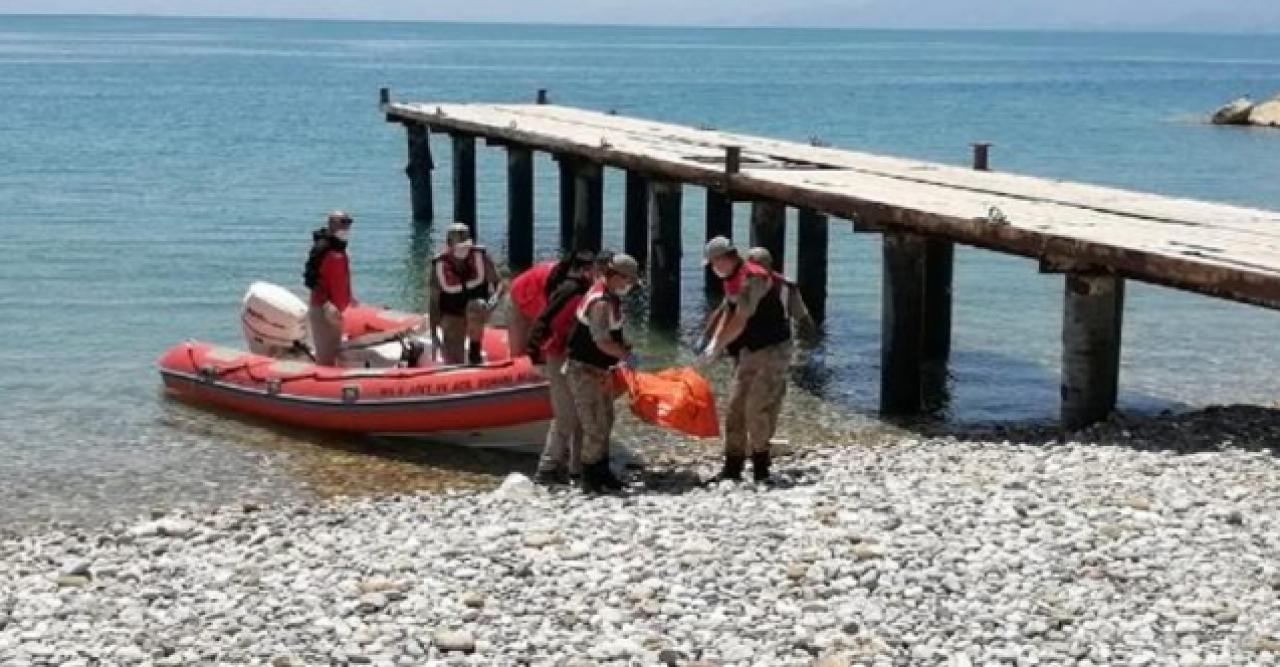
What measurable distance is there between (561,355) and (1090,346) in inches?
161

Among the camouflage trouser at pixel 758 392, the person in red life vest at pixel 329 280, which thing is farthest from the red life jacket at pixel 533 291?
the person in red life vest at pixel 329 280

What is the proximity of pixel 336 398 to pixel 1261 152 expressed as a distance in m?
43.8

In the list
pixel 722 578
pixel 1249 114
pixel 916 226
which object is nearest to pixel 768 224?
pixel 916 226

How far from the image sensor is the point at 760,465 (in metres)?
11.8

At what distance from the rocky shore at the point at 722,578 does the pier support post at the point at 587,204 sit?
12587mm

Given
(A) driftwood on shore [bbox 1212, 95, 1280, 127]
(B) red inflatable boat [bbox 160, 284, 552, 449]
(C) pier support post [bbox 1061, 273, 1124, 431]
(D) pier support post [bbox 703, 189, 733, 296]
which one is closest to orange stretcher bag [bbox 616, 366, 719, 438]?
(B) red inflatable boat [bbox 160, 284, 552, 449]

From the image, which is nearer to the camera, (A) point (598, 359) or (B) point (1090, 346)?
(A) point (598, 359)

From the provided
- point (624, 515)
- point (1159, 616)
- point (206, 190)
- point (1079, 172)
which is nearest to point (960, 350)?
point (624, 515)

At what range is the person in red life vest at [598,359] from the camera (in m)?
11.1

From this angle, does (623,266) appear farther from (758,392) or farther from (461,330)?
(461,330)

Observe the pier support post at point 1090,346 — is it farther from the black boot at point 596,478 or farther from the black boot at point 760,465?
the black boot at point 596,478

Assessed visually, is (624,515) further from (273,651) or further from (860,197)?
(860,197)

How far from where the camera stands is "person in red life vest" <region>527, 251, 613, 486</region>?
11.8 metres

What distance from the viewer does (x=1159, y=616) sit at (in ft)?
26.5
